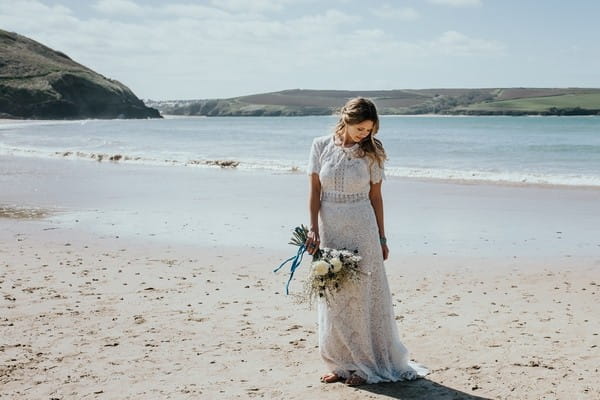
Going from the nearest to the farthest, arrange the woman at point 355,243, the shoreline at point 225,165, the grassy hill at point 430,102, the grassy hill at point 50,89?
the woman at point 355,243 < the shoreline at point 225,165 < the grassy hill at point 50,89 < the grassy hill at point 430,102

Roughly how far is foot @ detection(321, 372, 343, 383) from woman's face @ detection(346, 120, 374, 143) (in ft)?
5.56

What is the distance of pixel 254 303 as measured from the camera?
7223 millimetres

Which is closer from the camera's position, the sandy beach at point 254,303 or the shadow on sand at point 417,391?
the shadow on sand at point 417,391

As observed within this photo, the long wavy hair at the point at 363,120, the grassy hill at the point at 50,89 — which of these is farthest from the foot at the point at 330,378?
the grassy hill at the point at 50,89

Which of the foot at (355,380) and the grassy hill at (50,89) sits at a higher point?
the grassy hill at (50,89)

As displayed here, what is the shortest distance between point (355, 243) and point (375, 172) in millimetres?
519

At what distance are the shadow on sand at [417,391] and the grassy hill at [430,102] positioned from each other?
89.3 metres

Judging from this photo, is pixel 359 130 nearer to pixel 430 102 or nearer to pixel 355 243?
pixel 355 243

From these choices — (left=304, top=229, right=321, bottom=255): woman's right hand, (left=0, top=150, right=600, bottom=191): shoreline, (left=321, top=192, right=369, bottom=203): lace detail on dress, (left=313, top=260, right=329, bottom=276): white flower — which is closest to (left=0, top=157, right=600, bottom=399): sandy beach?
(left=313, top=260, right=329, bottom=276): white flower

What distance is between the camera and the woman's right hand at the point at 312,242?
5.02 m

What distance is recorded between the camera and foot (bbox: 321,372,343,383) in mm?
5090

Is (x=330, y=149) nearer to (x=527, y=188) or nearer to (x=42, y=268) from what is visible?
(x=42, y=268)

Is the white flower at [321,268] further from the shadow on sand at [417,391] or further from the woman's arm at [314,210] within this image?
the shadow on sand at [417,391]

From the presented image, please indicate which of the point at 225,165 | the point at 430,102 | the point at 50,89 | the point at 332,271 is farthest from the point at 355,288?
the point at 430,102
